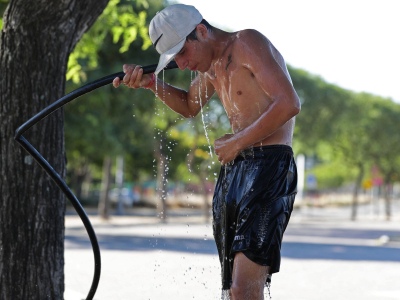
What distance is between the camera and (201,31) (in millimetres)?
4156

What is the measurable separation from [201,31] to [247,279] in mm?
1031

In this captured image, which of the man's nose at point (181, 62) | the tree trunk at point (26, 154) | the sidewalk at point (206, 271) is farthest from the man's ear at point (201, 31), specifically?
the tree trunk at point (26, 154)

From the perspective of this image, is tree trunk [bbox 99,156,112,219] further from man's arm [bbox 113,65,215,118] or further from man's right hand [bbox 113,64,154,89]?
man's right hand [bbox 113,64,154,89]

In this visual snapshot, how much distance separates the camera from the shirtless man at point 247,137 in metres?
4.04

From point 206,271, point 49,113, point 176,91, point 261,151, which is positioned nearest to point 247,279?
point 261,151

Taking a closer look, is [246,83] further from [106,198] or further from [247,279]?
[106,198]

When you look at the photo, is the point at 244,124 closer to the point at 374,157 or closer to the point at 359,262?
the point at 359,262

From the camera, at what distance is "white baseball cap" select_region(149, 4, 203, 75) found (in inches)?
161

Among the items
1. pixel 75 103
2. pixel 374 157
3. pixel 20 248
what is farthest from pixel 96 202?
pixel 20 248

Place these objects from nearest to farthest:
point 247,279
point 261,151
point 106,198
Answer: point 247,279
point 261,151
point 106,198

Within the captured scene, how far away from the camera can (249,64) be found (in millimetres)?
4156

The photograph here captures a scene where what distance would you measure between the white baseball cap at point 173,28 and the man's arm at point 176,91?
454 mm

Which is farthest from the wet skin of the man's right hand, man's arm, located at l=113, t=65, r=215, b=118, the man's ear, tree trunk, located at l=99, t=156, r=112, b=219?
tree trunk, located at l=99, t=156, r=112, b=219

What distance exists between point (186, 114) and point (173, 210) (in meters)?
52.5
